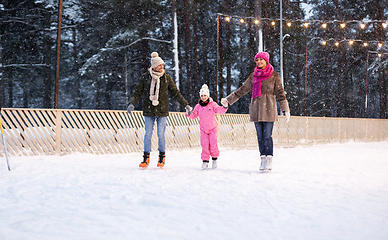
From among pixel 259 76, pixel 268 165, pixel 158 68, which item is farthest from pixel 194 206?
pixel 158 68

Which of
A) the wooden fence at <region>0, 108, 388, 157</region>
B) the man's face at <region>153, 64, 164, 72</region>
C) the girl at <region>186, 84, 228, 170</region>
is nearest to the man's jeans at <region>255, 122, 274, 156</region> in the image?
the girl at <region>186, 84, 228, 170</region>

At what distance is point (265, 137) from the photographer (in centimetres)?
452

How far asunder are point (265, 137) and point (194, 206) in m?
2.23

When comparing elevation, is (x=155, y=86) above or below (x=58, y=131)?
above

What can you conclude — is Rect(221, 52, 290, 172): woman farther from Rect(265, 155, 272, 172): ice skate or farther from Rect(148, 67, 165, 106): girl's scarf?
Rect(148, 67, 165, 106): girl's scarf

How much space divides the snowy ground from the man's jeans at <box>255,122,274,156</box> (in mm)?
457

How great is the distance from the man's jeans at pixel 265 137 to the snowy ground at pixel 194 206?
0.46m

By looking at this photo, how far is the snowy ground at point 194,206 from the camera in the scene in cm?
198

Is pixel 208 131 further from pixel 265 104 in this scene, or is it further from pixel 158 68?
pixel 158 68

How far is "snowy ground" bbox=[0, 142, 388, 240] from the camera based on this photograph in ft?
6.48

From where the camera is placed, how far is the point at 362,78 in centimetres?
3234

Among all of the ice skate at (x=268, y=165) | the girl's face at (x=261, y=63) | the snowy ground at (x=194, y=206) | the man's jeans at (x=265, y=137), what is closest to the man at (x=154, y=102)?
the snowy ground at (x=194, y=206)

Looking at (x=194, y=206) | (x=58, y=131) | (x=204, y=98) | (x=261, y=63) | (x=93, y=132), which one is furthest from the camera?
(x=93, y=132)

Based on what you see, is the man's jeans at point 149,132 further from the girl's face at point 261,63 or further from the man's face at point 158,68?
the girl's face at point 261,63
